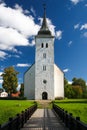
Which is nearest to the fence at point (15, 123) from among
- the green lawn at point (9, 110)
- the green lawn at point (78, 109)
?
the green lawn at point (9, 110)

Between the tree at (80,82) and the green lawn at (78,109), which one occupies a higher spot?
the tree at (80,82)

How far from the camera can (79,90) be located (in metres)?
94.9

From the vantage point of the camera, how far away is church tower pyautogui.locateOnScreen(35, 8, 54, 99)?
60156 millimetres

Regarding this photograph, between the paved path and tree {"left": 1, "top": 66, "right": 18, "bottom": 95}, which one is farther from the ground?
tree {"left": 1, "top": 66, "right": 18, "bottom": 95}

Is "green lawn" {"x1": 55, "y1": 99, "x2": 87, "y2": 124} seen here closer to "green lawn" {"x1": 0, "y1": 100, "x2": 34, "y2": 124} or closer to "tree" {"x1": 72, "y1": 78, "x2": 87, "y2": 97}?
"green lawn" {"x1": 0, "y1": 100, "x2": 34, "y2": 124}

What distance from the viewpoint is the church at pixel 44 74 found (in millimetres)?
60250

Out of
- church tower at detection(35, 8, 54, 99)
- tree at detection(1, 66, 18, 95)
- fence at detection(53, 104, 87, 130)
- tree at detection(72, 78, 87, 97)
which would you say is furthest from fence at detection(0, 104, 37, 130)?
tree at detection(72, 78, 87, 97)

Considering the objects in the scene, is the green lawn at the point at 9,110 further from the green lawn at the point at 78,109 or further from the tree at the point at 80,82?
the tree at the point at 80,82

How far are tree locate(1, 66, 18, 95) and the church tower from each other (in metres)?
10.4

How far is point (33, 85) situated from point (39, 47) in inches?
370

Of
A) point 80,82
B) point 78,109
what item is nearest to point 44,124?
point 78,109

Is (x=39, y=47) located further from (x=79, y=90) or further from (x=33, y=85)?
(x=79, y=90)

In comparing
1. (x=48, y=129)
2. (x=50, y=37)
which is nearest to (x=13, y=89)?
(x=50, y=37)

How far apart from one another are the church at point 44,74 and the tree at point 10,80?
536 centimetres
